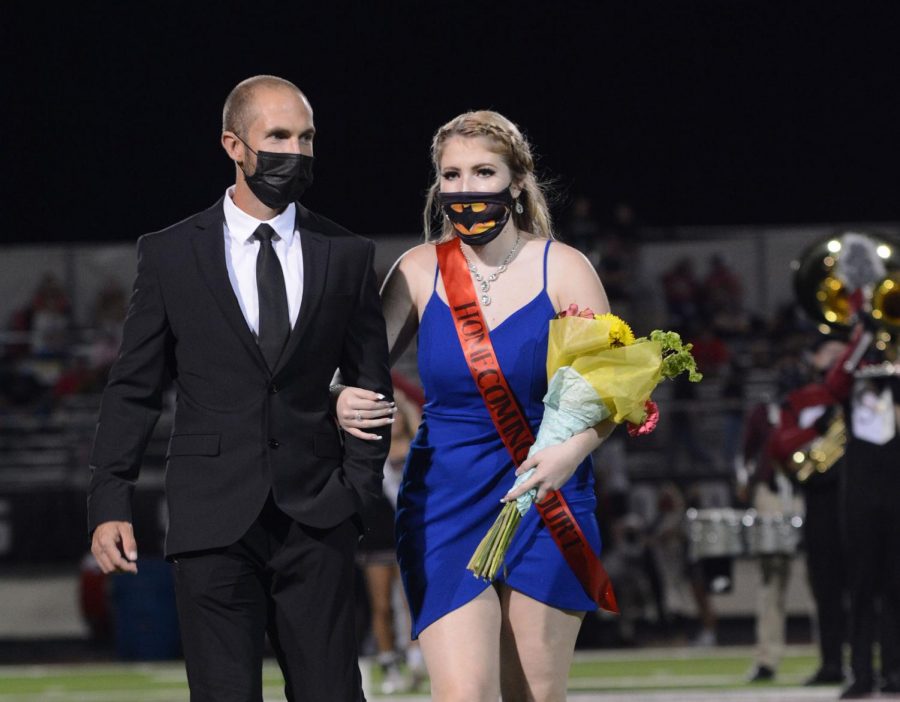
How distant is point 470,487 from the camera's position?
439 centimetres

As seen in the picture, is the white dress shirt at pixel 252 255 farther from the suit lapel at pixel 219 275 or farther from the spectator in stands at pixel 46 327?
the spectator in stands at pixel 46 327

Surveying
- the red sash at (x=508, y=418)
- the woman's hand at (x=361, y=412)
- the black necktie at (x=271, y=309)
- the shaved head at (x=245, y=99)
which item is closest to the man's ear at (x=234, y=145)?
the shaved head at (x=245, y=99)

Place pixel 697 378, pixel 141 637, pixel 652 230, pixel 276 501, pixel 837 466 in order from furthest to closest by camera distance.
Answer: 1. pixel 652 230
2. pixel 141 637
3. pixel 837 466
4. pixel 697 378
5. pixel 276 501

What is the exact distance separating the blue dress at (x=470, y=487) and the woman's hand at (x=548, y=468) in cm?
21

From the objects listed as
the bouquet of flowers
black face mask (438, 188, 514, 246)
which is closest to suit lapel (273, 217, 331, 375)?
black face mask (438, 188, 514, 246)

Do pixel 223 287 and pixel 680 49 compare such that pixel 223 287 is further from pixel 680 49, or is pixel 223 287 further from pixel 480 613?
pixel 680 49

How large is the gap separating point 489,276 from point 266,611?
1.13m

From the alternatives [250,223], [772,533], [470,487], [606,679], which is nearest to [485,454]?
[470,487]

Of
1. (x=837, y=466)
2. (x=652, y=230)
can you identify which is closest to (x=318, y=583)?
(x=837, y=466)


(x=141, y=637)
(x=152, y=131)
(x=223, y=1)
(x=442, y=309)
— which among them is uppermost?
(x=223, y=1)

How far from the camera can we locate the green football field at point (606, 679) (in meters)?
9.31

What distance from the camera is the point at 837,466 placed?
9.37 m

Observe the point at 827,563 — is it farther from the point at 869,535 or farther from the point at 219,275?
the point at 219,275

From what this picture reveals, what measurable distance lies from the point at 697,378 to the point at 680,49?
1352cm
